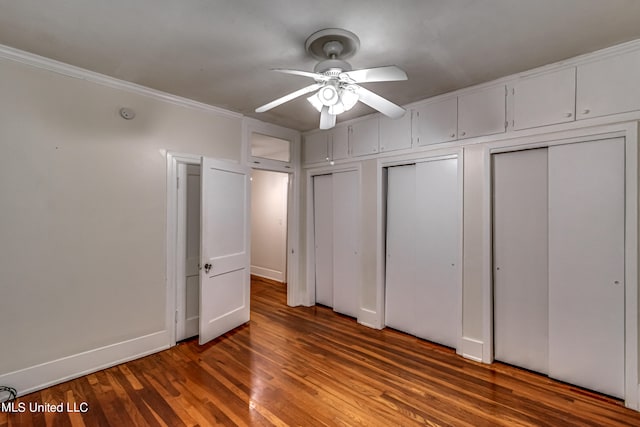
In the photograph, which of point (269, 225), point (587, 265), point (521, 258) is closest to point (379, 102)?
point (521, 258)

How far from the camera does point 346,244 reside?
3955 millimetres

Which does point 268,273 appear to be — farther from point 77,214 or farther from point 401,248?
point 77,214

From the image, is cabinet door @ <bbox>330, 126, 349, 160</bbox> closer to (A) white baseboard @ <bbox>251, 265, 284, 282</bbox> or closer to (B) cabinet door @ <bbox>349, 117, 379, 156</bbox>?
(B) cabinet door @ <bbox>349, 117, 379, 156</bbox>

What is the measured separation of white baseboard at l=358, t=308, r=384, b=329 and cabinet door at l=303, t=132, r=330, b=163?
2071mm

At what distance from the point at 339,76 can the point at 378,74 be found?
26cm

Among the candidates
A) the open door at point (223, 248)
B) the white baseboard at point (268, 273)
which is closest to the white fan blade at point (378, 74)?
the open door at point (223, 248)

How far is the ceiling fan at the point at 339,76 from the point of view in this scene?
1.84 m

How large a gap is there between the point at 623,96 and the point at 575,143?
0.39 metres

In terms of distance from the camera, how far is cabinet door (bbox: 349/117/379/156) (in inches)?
141

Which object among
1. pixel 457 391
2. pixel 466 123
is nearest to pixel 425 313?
pixel 457 391

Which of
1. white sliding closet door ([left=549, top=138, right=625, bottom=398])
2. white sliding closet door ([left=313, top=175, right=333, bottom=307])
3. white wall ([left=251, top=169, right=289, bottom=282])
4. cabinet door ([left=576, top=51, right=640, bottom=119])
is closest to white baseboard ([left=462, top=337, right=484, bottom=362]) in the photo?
white sliding closet door ([left=549, top=138, right=625, bottom=398])

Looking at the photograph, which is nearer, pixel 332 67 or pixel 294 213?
pixel 332 67

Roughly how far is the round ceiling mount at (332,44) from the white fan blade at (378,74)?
300 millimetres

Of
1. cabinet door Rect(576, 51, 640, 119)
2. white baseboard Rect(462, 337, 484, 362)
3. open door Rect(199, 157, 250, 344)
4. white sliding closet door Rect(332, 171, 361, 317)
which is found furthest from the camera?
white sliding closet door Rect(332, 171, 361, 317)
